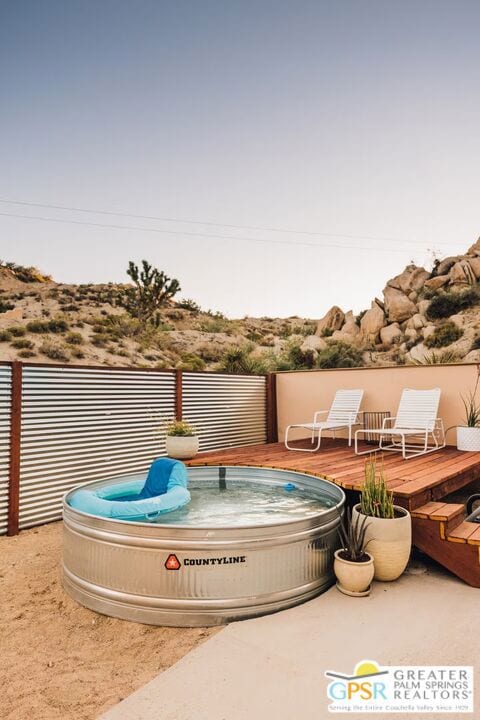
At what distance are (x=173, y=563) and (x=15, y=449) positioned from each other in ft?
8.24

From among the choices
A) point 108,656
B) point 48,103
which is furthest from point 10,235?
point 108,656

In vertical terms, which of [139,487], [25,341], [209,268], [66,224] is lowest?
[139,487]

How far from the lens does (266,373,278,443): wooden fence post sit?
8102mm

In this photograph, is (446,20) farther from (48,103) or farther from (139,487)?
(139,487)

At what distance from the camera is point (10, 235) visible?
1909 cm

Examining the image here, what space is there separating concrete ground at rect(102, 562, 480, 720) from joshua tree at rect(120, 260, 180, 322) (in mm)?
18205

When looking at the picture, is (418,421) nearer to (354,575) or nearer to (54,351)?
(354,575)

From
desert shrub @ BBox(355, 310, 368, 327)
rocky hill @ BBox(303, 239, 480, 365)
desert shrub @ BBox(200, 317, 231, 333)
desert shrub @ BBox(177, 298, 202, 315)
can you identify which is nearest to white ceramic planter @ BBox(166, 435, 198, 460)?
rocky hill @ BBox(303, 239, 480, 365)

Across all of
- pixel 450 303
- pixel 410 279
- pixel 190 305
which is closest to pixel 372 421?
pixel 450 303

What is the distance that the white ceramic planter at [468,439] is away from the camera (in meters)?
5.69

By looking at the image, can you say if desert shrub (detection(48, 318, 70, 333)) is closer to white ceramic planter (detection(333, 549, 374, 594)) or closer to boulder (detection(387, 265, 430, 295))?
boulder (detection(387, 265, 430, 295))

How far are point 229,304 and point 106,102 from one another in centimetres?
1859

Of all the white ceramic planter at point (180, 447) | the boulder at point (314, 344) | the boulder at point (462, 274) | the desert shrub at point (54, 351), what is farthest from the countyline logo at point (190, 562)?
the boulder at point (462, 274)

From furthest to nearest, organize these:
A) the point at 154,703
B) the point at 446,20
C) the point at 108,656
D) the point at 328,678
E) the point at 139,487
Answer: the point at 446,20 < the point at 139,487 < the point at 108,656 < the point at 328,678 < the point at 154,703
